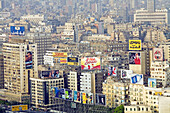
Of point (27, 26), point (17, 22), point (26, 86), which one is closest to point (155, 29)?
point (27, 26)

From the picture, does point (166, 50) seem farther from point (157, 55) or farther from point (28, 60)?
point (28, 60)

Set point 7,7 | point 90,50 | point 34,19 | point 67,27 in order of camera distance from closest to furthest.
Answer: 1. point 90,50
2. point 67,27
3. point 34,19
4. point 7,7

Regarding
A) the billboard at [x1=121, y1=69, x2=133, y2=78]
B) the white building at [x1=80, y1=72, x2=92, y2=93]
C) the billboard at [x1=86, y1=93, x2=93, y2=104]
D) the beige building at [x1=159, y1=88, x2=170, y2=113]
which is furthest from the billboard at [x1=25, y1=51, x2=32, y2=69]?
the beige building at [x1=159, y1=88, x2=170, y2=113]

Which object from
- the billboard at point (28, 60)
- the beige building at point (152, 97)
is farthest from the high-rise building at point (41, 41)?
the beige building at point (152, 97)

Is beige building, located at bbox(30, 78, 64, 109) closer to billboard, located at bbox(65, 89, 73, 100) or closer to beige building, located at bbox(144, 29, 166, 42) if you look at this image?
billboard, located at bbox(65, 89, 73, 100)

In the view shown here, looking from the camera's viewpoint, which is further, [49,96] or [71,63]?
[71,63]

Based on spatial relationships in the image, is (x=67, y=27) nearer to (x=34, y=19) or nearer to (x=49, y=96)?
(x=34, y=19)
